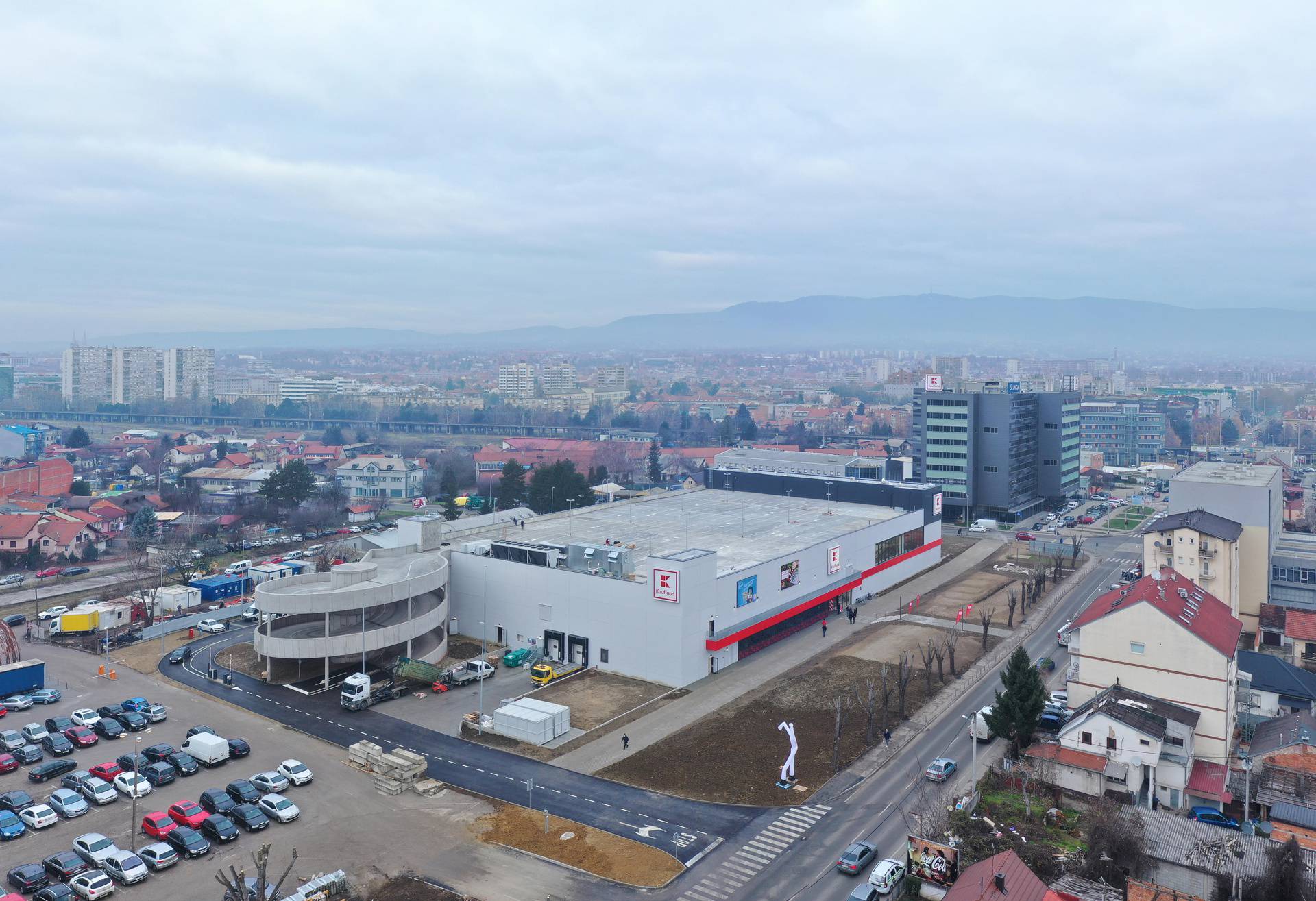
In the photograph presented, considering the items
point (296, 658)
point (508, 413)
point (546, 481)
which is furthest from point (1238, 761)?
point (508, 413)

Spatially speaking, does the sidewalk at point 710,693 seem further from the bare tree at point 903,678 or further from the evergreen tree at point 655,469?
the evergreen tree at point 655,469

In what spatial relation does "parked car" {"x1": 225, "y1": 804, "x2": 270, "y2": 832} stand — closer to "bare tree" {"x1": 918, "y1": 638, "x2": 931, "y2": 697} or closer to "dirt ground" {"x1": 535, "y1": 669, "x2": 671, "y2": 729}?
"dirt ground" {"x1": 535, "y1": 669, "x2": 671, "y2": 729}

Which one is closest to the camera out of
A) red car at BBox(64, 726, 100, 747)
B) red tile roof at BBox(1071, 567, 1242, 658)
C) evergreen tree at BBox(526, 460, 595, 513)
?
red tile roof at BBox(1071, 567, 1242, 658)

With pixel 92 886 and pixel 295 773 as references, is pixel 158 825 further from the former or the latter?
pixel 295 773

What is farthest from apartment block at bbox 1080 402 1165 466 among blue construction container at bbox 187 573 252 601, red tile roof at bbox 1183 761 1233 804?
blue construction container at bbox 187 573 252 601

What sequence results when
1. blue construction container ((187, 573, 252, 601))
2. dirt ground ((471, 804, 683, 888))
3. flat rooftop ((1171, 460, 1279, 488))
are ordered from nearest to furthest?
dirt ground ((471, 804, 683, 888))
flat rooftop ((1171, 460, 1279, 488))
blue construction container ((187, 573, 252, 601))

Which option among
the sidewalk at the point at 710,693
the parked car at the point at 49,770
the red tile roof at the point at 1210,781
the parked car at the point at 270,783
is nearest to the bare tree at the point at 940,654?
the sidewalk at the point at 710,693

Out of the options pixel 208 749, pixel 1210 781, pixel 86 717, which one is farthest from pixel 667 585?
pixel 86 717
